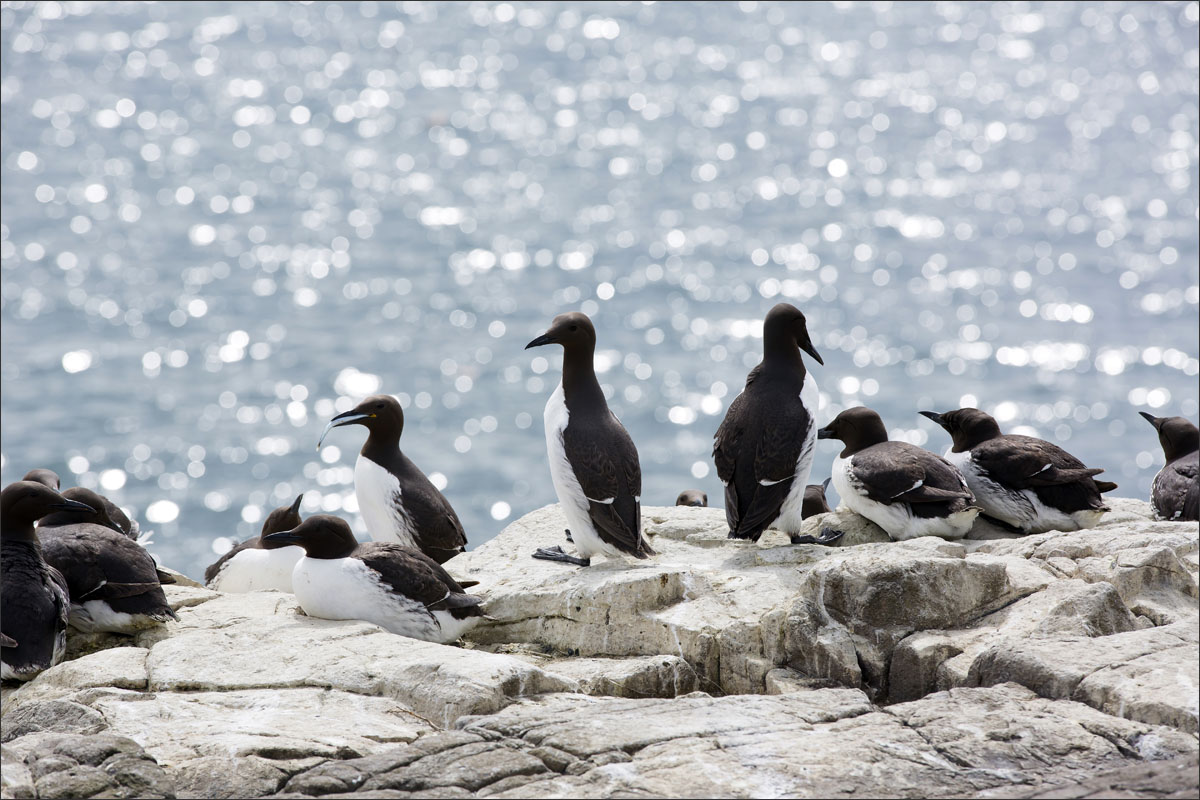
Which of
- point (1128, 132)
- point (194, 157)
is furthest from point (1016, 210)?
point (194, 157)

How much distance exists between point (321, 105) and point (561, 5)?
12.6 m

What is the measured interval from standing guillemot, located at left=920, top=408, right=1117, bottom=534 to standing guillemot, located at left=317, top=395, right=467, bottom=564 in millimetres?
2995

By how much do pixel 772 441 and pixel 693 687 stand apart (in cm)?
185

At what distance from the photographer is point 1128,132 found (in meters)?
34.4

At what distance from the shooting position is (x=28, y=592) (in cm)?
600

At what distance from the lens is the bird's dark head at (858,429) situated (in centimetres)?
805

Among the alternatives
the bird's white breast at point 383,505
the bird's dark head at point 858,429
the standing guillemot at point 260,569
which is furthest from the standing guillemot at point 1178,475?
the standing guillemot at point 260,569

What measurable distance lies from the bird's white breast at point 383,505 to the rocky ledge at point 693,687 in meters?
0.63

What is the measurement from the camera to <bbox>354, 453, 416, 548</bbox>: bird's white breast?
779cm

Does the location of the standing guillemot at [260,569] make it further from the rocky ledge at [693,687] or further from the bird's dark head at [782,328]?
the bird's dark head at [782,328]

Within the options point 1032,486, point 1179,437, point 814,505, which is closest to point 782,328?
point 1032,486

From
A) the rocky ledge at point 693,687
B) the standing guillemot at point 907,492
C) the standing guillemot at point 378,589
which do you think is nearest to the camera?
the rocky ledge at point 693,687

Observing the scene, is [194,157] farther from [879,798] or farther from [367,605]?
[879,798]

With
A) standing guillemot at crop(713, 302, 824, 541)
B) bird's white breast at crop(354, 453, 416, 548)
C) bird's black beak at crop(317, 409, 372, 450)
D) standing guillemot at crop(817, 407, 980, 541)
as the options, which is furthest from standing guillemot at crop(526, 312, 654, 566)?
standing guillemot at crop(817, 407, 980, 541)
